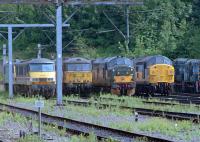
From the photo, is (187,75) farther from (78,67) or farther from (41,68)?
(41,68)

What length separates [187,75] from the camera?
4825 centimetres

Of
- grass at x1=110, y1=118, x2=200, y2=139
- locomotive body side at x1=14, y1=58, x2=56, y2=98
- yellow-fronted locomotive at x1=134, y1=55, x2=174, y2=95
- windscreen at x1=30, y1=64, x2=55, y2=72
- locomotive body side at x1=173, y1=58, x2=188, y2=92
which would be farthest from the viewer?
locomotive body side at x1=173, y1=58, x2=188, y2=92

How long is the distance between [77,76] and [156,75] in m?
5.95

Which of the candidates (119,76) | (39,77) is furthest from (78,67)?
(119,76)

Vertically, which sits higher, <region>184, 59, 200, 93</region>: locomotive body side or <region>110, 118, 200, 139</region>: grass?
<region>184, 59, 200, 93</region>: locomotive body side

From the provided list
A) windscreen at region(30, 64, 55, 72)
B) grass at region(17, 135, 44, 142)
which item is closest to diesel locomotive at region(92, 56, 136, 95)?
windscreen at region(30, 64, 55, 72)

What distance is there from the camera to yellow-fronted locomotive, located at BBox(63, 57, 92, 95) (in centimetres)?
4432

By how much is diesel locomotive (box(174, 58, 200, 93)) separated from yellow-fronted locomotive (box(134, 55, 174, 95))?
4258mm

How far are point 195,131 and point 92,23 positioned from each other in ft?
178

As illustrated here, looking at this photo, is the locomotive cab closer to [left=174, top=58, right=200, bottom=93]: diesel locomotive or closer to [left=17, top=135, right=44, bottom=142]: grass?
[left=174, top=58, right=200, bottom=93]: diesel locomotive

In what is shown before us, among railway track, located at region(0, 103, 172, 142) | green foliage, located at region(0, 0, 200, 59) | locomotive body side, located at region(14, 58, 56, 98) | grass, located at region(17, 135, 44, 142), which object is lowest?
railway track, located at region(0, 103, 172, 142)

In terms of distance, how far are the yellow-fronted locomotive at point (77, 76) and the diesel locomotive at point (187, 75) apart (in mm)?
7752

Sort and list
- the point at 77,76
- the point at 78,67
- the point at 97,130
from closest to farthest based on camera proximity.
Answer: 1. the point at 97,130
2. the point at 77,76
3. the point at 78,67

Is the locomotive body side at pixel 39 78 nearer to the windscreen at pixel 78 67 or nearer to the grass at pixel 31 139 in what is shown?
the windscreen at pixel 78 67
